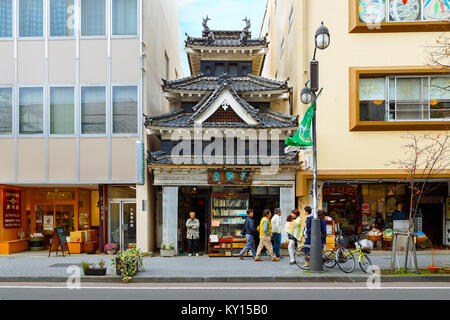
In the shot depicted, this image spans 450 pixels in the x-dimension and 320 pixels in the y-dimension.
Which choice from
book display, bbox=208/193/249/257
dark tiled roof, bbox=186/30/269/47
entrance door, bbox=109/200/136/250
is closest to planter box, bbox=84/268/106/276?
entrance door, bbox=109/200/136/250

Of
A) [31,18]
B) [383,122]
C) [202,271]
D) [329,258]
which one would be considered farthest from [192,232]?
[31,18]

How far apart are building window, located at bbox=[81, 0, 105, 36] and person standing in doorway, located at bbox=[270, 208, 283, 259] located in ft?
36.1

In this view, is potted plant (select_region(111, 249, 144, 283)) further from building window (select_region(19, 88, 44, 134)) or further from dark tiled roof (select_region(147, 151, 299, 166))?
building window (select_region(19, 88, 44, 134))

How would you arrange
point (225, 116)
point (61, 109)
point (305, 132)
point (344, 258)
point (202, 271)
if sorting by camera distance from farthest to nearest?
1. point (225, 116)
2. point (61, 109)
3. point (305, 132)
4. point (202, 271)
5. point (344, 258)

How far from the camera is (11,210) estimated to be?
1881cm

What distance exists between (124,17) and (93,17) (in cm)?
137

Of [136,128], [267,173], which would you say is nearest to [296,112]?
[267,173]

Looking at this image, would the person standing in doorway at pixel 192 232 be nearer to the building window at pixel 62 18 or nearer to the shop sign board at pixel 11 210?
the shop sign board at pixel 11 210

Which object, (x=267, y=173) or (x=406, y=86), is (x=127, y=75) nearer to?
(x=267, y=173)

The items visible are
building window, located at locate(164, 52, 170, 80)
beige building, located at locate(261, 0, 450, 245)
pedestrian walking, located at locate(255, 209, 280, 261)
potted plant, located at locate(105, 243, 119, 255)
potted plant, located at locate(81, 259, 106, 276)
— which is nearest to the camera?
potted plant, located at locate(81, 259, 106, 276)

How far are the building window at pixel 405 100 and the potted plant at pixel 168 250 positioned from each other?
9.55 m

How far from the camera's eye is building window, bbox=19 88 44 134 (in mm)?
17906

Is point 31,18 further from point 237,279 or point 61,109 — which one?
point 237,279

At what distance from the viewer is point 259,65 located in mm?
24234
